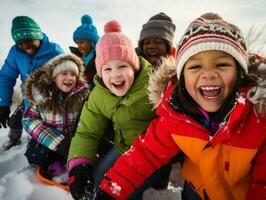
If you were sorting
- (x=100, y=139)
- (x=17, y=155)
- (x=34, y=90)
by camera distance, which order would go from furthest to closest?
(x=17, y=155) < (x=34, y=90) < (x=100, y=139)

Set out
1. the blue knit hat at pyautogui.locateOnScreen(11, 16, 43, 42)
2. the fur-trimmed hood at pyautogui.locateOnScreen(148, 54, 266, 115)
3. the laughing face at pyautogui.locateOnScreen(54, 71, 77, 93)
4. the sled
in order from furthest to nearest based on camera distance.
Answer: the blue knit hat at pyautogui.locateOnScreen(11, 16, 43, 42) → the laughing face at pyautogui.locateOnScreen(54, 71, 77, 93) → the sled → the fur-trimmed hood at pyautogui.locateOnScreen(148, 54, 266, 115)

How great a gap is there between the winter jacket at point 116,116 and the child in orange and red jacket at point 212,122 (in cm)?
35

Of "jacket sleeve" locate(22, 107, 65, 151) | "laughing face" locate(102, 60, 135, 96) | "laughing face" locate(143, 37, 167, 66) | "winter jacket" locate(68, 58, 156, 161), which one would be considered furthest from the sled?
"laughing face" locate(143, 37, 167, 66)

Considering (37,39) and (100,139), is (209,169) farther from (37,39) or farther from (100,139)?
(37,39)

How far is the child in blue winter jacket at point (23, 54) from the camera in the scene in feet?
10.1

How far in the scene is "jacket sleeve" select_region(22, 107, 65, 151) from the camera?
8.30ft

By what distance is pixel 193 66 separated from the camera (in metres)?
1.49

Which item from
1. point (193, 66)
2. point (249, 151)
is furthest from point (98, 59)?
point (249, 151)

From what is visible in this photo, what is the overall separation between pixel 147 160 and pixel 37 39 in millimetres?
2099

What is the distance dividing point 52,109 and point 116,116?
803mm

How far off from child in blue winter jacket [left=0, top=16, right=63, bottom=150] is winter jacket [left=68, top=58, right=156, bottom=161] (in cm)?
123

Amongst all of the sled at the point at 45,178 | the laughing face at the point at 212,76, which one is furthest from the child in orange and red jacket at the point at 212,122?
the sled at the point at 45,178

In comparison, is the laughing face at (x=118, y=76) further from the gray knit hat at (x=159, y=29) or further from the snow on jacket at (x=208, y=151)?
the gray knit hat at (x=159, y=29)

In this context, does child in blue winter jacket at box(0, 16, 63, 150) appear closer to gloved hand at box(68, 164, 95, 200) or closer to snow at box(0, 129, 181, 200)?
snow at box(0, 129, 181, 200)
